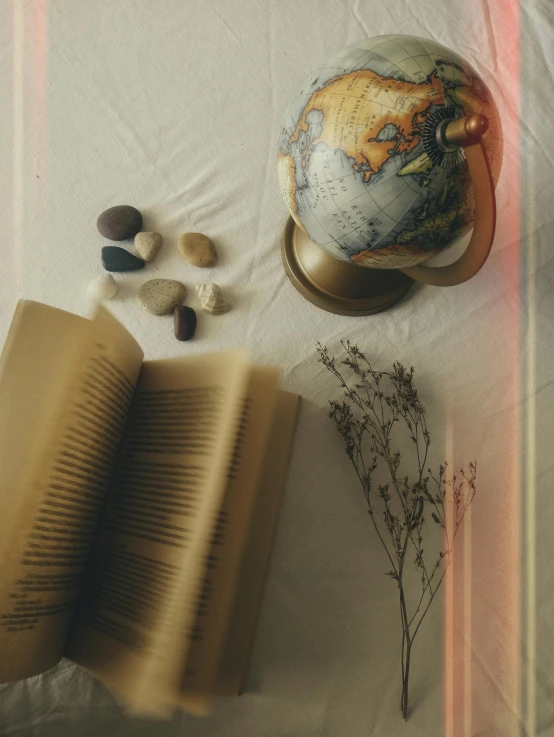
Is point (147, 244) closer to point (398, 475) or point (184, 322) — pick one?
point (184, 322)

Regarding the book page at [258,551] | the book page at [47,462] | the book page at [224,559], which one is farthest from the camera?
the book page at [258,551]

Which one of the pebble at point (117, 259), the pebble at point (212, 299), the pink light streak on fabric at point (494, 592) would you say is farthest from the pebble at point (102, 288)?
the pink light streak on fabric at point (494, 592)

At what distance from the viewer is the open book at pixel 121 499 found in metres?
0.56

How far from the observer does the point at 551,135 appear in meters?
0.98

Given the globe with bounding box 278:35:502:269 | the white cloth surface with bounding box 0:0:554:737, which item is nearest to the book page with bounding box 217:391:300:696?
the white cloth surface with bounding box 0:0:554:737

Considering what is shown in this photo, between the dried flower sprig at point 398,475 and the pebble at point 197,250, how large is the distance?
21 cm

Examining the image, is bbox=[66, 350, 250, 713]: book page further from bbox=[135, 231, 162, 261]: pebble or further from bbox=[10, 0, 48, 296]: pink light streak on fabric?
bbox=[10, 0, 48, 296]: pink light streak on fabric

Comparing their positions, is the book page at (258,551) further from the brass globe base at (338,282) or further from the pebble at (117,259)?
the pebble at (117,259)

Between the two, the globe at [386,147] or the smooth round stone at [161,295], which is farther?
the smooth round stone at [161,295]

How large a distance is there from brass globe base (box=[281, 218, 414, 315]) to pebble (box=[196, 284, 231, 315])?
0.11 metres

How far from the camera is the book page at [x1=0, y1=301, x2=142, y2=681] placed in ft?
1.79

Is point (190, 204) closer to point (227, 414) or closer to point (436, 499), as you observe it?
point (227, 414)

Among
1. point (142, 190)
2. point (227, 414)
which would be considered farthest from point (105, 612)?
point (142, 190)

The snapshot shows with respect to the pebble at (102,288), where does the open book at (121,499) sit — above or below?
below
